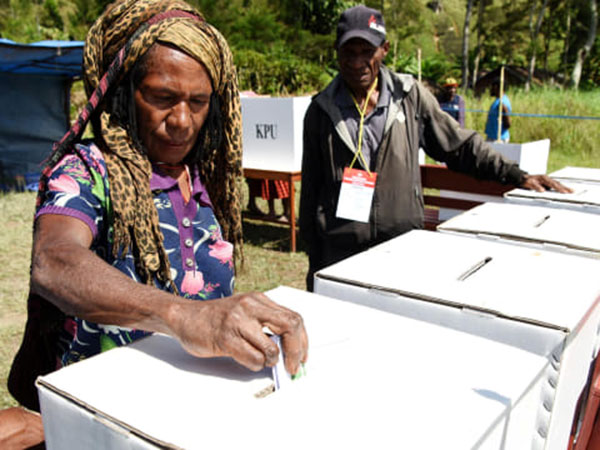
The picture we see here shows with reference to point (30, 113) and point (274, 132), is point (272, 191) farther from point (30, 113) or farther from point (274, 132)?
point (30, 113)

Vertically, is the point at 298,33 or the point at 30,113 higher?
the point at 298,33

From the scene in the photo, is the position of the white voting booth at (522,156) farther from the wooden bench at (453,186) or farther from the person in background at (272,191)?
the person in background at (272,191)

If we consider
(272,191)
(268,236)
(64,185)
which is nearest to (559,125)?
(272,191)

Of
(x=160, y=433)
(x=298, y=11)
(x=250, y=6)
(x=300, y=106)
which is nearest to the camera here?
(x=160, y=433)

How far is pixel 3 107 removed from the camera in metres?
7.87

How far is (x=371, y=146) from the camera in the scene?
2.05 meters

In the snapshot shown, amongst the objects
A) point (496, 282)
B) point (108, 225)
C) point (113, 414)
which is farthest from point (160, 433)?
point (496, 282)

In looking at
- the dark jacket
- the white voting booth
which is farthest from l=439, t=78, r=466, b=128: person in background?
the dark jacket

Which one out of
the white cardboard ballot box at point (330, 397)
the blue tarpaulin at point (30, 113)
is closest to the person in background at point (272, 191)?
the blue tarpaulin at point (30, 113)

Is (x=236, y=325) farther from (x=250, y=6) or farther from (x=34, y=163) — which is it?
(x=250, y=6)

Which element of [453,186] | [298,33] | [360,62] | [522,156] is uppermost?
[298,33]

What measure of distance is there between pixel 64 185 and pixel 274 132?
13.1ft

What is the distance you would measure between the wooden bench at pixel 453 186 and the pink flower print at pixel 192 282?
2.47m

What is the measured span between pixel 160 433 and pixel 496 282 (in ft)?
2.32
